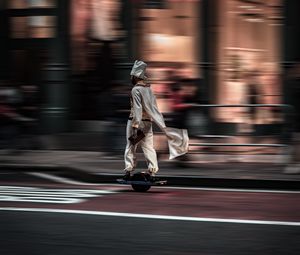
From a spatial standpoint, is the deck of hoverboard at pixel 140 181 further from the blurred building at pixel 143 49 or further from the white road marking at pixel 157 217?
the blurred building at pixel 143 49

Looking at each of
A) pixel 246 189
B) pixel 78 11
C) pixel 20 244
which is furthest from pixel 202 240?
pixel 78 11

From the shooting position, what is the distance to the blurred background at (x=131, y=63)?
15266 mm

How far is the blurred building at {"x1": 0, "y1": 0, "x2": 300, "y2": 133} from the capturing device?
16109mm

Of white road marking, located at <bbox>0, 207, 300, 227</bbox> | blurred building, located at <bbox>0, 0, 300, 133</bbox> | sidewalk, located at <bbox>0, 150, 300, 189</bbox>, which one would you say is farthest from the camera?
blurred building, located at <bbox>0, 0, 300, 133</bbox>

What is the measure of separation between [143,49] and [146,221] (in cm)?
884

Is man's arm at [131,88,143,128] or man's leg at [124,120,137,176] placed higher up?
man's arm at [131,88,143,128]

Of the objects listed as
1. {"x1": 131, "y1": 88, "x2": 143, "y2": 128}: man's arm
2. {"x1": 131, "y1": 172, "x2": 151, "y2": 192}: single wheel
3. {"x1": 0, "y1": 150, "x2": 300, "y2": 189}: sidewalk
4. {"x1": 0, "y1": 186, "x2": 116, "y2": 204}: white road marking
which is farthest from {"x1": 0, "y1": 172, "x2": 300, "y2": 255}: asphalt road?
{"x1": 131, "y1": 88, "x2": 143, "y2": 128}: man's arm

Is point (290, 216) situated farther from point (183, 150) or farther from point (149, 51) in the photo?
point (149, 51)

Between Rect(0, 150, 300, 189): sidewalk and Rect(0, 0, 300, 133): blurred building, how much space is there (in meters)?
1.42

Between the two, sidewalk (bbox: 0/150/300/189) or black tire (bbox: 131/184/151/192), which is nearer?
black tire (bbox: 131/184/151/192)

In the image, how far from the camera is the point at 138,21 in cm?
1669

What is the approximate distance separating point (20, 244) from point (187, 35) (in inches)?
404

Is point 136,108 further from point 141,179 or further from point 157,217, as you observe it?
point 157,217

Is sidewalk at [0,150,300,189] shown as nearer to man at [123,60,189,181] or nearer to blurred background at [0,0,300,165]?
blurred background at [0,0,300,165]
